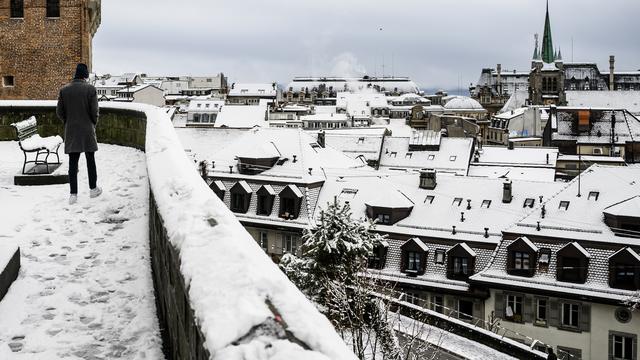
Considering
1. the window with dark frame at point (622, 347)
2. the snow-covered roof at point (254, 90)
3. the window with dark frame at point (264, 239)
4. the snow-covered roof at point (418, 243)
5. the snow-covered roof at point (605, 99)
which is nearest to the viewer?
the window with dark frame at point (622, 347)

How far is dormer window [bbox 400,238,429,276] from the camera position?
3198cm

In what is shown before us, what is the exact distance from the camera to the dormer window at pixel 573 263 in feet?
93.7

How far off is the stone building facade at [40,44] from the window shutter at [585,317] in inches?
843

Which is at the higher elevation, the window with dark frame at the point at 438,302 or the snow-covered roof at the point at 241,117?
the snow-covered roof at the point at 241,117

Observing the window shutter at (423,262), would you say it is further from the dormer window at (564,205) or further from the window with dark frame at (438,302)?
the dormer window at (564,205)

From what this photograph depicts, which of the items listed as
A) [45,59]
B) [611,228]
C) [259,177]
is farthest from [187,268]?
[259,177]

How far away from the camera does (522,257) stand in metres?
29.7

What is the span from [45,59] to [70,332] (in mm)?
22821

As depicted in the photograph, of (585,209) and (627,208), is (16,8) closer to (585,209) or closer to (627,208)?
(585,209)

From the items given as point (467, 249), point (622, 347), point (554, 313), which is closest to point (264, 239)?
point (467, 249)

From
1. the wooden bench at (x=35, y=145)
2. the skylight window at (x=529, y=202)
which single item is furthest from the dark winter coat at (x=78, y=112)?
the skylight window at (x=529, y=202)

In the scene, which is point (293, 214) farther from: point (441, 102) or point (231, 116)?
point (441, 102)

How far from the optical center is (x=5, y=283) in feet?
22.4

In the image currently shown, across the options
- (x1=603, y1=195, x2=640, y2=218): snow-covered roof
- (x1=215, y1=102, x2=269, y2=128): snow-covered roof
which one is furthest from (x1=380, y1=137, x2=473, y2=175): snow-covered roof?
(x1=215, y1=102, x2=269, y2=128): snow-covered roof
